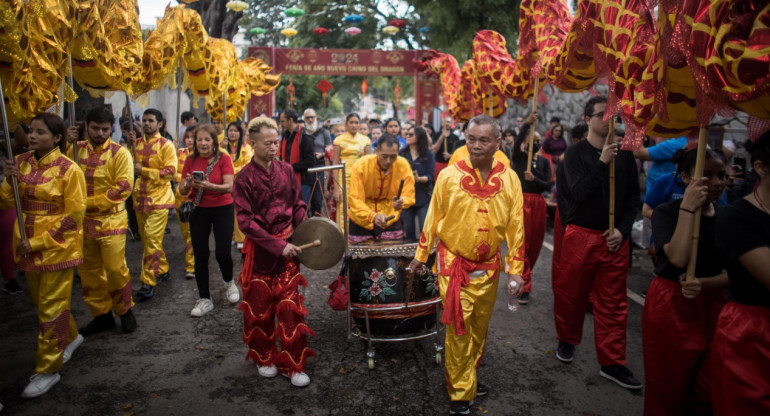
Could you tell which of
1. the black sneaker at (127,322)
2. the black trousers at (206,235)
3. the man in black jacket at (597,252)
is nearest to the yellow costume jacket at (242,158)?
the black trousers at (206,235)

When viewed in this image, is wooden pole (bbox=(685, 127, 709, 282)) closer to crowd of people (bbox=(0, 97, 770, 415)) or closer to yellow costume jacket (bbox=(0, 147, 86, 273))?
crowd of people (bbox=(0, 97, 770, 415))

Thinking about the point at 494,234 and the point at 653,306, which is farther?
the point at 494,234

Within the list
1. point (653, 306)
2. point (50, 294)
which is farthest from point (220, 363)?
point (653, 306)

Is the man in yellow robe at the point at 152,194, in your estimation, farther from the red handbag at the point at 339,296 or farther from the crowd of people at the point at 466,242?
the red handbag at the point at 339,296

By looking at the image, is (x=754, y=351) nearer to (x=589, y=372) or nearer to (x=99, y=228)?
(x=589, y=372)

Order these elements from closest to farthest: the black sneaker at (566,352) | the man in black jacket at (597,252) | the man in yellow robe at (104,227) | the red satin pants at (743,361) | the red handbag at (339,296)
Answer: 1. the red satin pants at (743,361)
2. the man in black jacket at (597,252)
3. the black sneaker at (566,352)
4. the red handbag at (339,296)
5. the man in yellow robe at (104,227)

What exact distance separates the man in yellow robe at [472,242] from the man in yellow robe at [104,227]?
9.34 ft

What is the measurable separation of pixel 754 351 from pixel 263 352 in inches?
121

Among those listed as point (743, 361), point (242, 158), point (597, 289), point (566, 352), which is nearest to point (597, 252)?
point (597, 289)

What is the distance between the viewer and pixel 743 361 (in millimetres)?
2254

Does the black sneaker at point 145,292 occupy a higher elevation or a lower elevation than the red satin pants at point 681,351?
lower

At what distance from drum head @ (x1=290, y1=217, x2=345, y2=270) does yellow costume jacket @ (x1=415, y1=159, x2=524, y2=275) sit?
0.72 meters

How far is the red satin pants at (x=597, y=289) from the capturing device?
394 centimetres

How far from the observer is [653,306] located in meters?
3.06
